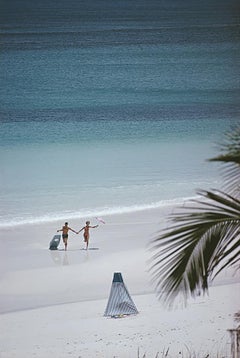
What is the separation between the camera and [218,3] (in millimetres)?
7000

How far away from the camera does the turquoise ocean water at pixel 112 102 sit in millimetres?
6910

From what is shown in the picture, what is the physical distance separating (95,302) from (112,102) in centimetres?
147

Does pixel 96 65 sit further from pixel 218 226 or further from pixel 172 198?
pixel 218 226

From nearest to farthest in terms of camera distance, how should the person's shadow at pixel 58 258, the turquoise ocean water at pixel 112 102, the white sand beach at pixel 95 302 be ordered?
1. the white sand beach at pixel 95 302
2. the person's shadow at pixel 58 258
3. the turquoise ocean water at pixel 112 102

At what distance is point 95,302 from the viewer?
6.66m

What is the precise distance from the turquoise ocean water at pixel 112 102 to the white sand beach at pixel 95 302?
7.6 inches

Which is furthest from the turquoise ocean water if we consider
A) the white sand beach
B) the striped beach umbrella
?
the striped beach umbrella

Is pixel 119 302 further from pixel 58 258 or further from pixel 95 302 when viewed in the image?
pixel 58 258

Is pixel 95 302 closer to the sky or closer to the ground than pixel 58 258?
closer to the ground

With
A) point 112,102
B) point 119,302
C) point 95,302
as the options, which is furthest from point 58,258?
point 112,102

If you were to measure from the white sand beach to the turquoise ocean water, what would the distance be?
19cm

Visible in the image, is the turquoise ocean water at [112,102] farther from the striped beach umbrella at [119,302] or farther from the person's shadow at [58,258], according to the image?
the striped beach umbrella at [119,302]

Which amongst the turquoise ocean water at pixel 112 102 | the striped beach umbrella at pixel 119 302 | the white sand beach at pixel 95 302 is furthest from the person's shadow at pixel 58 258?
the striped beach umbrella at pixel 119 302

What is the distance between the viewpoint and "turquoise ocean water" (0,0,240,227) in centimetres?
691
